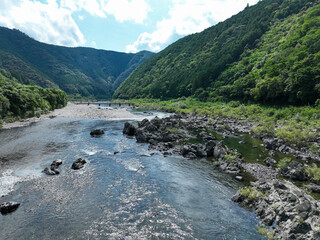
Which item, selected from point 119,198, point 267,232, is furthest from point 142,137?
point 267,232

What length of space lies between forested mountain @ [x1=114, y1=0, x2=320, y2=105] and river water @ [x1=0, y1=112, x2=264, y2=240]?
172 feet

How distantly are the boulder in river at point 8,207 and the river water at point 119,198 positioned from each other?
44 centimetres

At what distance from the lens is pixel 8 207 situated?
1605 centimetres

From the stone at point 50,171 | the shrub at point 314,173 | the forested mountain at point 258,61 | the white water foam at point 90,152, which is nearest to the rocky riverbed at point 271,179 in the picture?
the shrub at point 314,173

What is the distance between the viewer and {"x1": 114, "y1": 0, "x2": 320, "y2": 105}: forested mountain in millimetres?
60969

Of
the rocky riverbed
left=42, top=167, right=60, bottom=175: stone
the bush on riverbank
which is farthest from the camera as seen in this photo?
the bush on riverbank

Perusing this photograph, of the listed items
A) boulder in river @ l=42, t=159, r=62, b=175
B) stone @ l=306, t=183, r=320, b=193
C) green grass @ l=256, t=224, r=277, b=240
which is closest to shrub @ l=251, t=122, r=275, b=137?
stone @ l=306, t=183, r=320, b=193

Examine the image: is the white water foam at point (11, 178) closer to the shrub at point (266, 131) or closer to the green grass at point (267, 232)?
the green grass at point (267, 232)

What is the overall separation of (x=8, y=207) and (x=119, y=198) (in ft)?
32.0

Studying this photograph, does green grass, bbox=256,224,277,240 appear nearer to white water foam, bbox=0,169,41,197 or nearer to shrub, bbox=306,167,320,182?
shrub, bbox=306,167,320,182

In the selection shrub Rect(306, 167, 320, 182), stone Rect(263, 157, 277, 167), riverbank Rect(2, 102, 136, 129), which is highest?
shrub Rect(306, 167, 320, 182)

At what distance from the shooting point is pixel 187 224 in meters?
15.3

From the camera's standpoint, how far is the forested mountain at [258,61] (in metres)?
61.0

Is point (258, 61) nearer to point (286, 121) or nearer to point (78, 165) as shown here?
point (286, 121)
